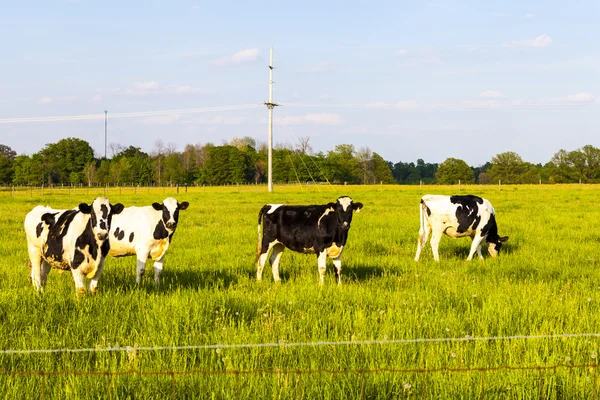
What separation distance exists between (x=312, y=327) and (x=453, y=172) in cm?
13868

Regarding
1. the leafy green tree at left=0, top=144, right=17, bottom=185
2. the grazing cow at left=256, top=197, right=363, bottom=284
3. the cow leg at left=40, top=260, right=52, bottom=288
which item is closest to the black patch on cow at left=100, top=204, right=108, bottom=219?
the cow leg at left=40, top=260, right=52, bottom=288

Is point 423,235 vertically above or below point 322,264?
above

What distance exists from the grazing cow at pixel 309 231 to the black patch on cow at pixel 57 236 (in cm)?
338

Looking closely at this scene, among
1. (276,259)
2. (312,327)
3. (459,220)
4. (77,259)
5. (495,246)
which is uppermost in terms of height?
(459,220)

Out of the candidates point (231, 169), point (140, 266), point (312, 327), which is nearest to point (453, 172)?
point (231, 169)

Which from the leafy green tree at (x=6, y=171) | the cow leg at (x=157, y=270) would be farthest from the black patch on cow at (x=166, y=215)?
the leafy green tree at (x=6, y=171)

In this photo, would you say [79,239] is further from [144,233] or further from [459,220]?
[459,220]

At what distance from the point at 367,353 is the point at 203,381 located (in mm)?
1735

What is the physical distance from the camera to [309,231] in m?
10.4

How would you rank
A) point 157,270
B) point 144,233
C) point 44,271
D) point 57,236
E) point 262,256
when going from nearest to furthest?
point 57,236
point 44,271
point 157,270
point 144,233
point 262,256

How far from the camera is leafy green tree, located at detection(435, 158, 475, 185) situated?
5463 inches

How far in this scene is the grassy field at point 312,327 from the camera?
483 cm

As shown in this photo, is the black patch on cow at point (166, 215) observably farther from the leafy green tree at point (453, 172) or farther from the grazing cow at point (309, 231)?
the leafy green tree at point (453, 172)

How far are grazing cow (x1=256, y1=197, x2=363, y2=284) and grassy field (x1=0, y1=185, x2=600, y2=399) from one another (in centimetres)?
44
